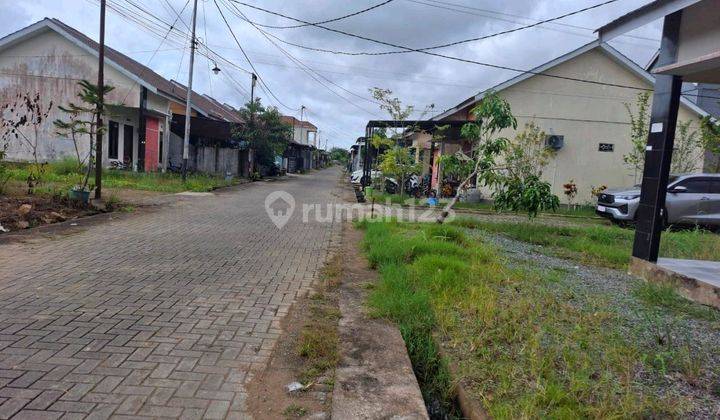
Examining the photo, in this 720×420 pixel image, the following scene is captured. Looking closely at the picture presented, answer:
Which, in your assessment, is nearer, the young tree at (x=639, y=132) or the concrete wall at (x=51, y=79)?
the young tree at (x=639, y=132)

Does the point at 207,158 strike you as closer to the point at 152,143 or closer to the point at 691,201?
the point at 152,143

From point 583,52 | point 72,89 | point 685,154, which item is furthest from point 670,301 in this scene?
point 72,89

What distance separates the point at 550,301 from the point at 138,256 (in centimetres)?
569

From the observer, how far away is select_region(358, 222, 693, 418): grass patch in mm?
3035

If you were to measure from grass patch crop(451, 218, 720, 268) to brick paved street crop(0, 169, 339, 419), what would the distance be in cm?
469

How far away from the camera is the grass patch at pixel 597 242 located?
8.22 meters

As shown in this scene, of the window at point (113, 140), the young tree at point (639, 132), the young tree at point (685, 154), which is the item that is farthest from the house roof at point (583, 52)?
the window at point (113, 140)

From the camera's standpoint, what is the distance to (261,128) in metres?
28.1

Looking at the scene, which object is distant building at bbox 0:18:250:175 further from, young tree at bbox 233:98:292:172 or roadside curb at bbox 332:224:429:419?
roadside curb at bbox 332:224:429:419

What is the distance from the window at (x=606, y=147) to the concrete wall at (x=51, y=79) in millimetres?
19821

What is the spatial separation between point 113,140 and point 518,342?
904 inches

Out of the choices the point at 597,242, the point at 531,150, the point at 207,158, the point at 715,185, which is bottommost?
the point at 597,242

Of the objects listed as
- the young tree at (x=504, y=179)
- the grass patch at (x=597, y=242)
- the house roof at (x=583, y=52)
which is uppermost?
the house roof at (x=583, y=52)

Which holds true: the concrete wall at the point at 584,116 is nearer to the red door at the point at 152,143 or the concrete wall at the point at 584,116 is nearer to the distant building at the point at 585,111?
the distant building at the point at 585,111
